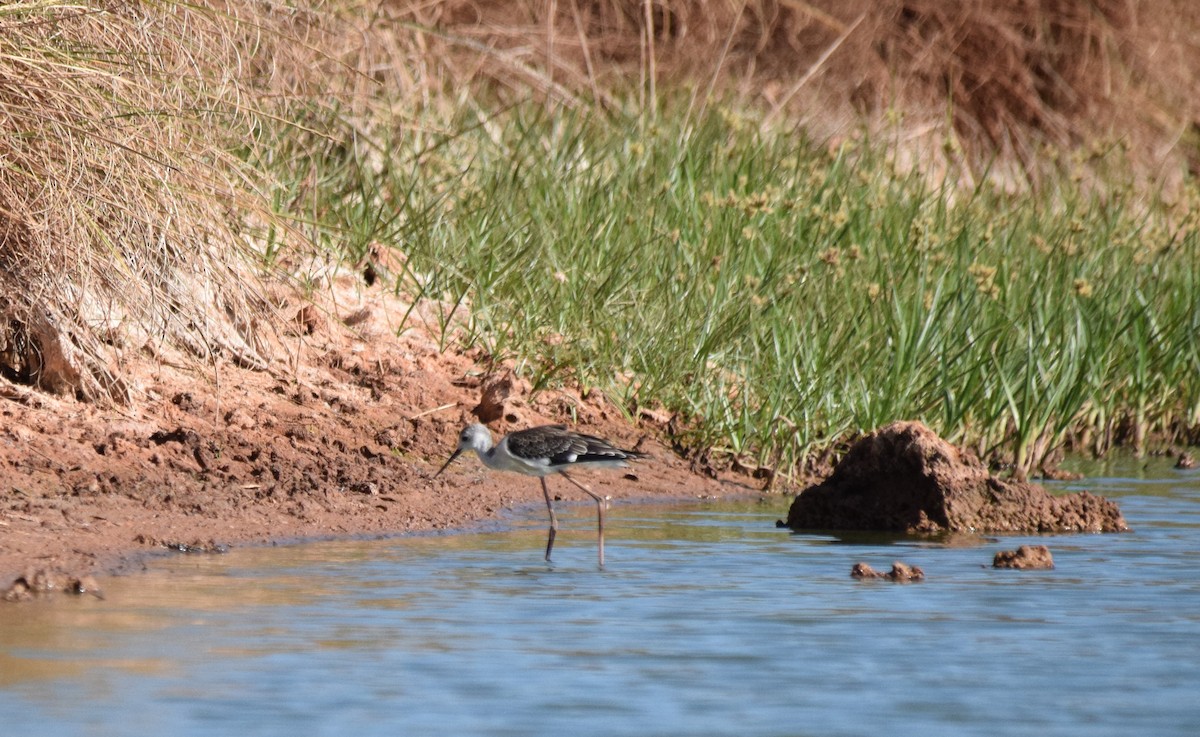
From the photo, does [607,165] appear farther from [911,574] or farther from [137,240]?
[911,574]

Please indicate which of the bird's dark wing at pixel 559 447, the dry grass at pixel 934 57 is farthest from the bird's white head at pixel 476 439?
the dry grass at pixel 934 57

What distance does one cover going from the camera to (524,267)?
905 cm

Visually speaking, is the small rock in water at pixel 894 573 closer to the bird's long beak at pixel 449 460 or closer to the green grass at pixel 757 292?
the bird's long beak at pixel 449 460

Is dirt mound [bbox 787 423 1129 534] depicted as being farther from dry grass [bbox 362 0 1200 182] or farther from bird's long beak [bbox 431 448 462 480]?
dry grass [bbox 362 0 1200 182]

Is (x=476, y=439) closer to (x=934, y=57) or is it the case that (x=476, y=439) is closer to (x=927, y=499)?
(x=927, y=499)

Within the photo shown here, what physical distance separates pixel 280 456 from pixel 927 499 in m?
2.80

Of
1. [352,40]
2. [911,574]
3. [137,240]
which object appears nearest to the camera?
[911,574]

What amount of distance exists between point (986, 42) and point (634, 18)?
3.59 metres

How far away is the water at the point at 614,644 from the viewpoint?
171 inches

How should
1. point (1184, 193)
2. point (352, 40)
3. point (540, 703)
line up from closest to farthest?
point (540, 703) < point (352, 40) < point (1184, 193)

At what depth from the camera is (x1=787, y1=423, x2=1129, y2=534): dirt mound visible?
24.2ft

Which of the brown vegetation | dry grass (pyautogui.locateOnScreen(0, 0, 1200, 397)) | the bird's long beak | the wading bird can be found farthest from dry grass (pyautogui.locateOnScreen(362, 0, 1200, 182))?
the wading bird

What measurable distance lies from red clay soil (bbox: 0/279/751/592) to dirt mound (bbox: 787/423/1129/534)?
107cm

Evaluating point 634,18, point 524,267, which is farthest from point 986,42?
point 524,267
